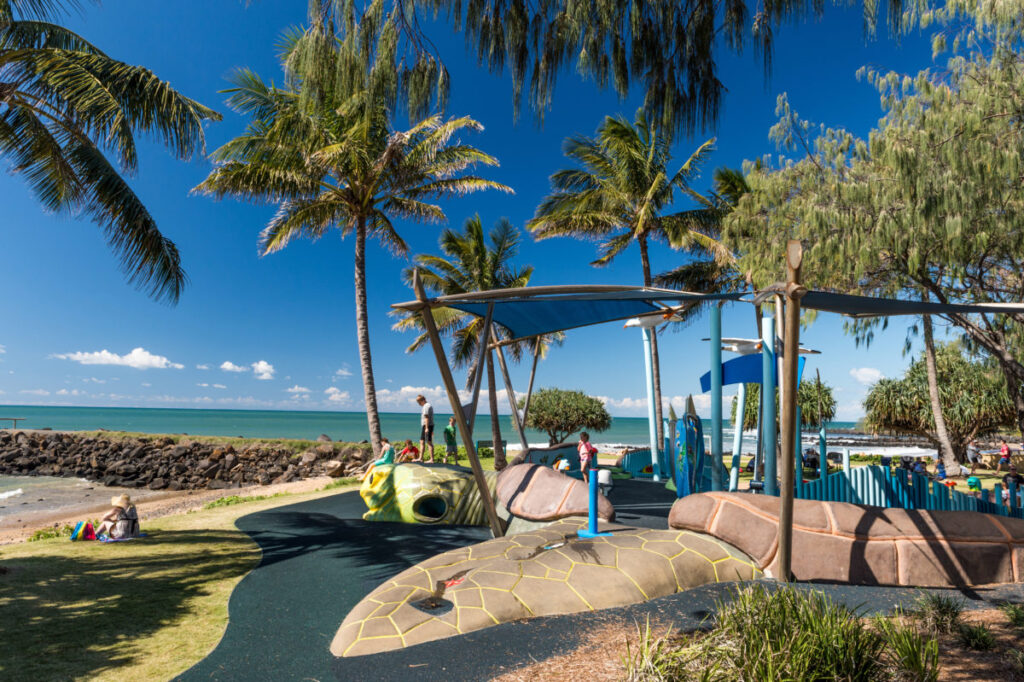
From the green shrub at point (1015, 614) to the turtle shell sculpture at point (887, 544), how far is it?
1033 mm

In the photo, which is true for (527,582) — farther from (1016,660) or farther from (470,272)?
(470,272)

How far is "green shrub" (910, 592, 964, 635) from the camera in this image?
4.42 metres

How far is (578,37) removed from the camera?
14.6 ft

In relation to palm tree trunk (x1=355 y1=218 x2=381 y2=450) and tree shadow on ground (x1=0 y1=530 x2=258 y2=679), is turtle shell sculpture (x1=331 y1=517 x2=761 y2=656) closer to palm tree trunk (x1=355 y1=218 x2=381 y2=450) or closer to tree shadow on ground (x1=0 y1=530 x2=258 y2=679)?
tree shadow on ground (x1=0 y1=530 x2=258 y2=679)

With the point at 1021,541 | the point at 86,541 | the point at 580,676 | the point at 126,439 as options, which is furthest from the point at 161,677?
the point at 126,439

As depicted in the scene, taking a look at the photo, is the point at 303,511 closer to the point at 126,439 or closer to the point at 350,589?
the point at 350,589

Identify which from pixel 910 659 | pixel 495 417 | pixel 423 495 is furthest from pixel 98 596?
pixel 495 417

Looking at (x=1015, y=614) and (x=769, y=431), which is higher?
(x=769, y=431)

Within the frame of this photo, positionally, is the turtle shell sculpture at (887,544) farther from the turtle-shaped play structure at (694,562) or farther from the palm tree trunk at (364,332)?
the palm tree trunk at (364,332)

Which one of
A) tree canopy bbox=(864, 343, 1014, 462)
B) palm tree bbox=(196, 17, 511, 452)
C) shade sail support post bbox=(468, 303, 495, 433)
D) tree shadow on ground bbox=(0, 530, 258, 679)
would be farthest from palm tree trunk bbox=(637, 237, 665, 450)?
tree canopy bbox=(864, 343, 1014, 462)

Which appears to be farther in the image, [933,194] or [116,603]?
[933,194]

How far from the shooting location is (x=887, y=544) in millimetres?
6141

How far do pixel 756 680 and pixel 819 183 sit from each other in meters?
12.7

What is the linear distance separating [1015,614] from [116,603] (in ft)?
28.0
